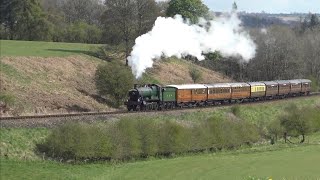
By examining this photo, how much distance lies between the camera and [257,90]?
64.7 meters

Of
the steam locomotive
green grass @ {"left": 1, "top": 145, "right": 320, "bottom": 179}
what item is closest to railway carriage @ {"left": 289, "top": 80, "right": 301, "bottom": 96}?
the steam locomotive

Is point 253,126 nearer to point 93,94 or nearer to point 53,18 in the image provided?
point 93,94

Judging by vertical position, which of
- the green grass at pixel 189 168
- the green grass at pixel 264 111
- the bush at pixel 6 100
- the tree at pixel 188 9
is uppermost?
the tree at pixel 188 9

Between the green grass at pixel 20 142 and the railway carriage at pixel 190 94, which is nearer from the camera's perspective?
the green grass at pixel 20 142

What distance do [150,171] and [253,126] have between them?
19089mm

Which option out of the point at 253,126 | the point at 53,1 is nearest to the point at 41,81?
the point at 253,126

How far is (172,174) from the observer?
3397 cm

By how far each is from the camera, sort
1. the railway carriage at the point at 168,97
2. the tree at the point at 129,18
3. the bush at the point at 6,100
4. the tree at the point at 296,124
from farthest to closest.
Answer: the tree at the point at 129,18
the tree at the point at 296,124
the railway carriage at the point at 168,97
the bush at the point at 6,100

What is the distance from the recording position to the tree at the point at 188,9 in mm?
77938

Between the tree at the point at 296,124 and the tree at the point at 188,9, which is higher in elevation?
the tree at the point at 188,9

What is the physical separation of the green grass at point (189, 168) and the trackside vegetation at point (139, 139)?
1.09 meters

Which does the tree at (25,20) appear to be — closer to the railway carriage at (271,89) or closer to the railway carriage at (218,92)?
the railway carriage at (218,92)

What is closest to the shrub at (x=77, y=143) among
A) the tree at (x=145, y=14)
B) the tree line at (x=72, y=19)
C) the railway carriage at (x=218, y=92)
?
the railway carriage at (x=218, y=92)

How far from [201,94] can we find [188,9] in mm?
29479
